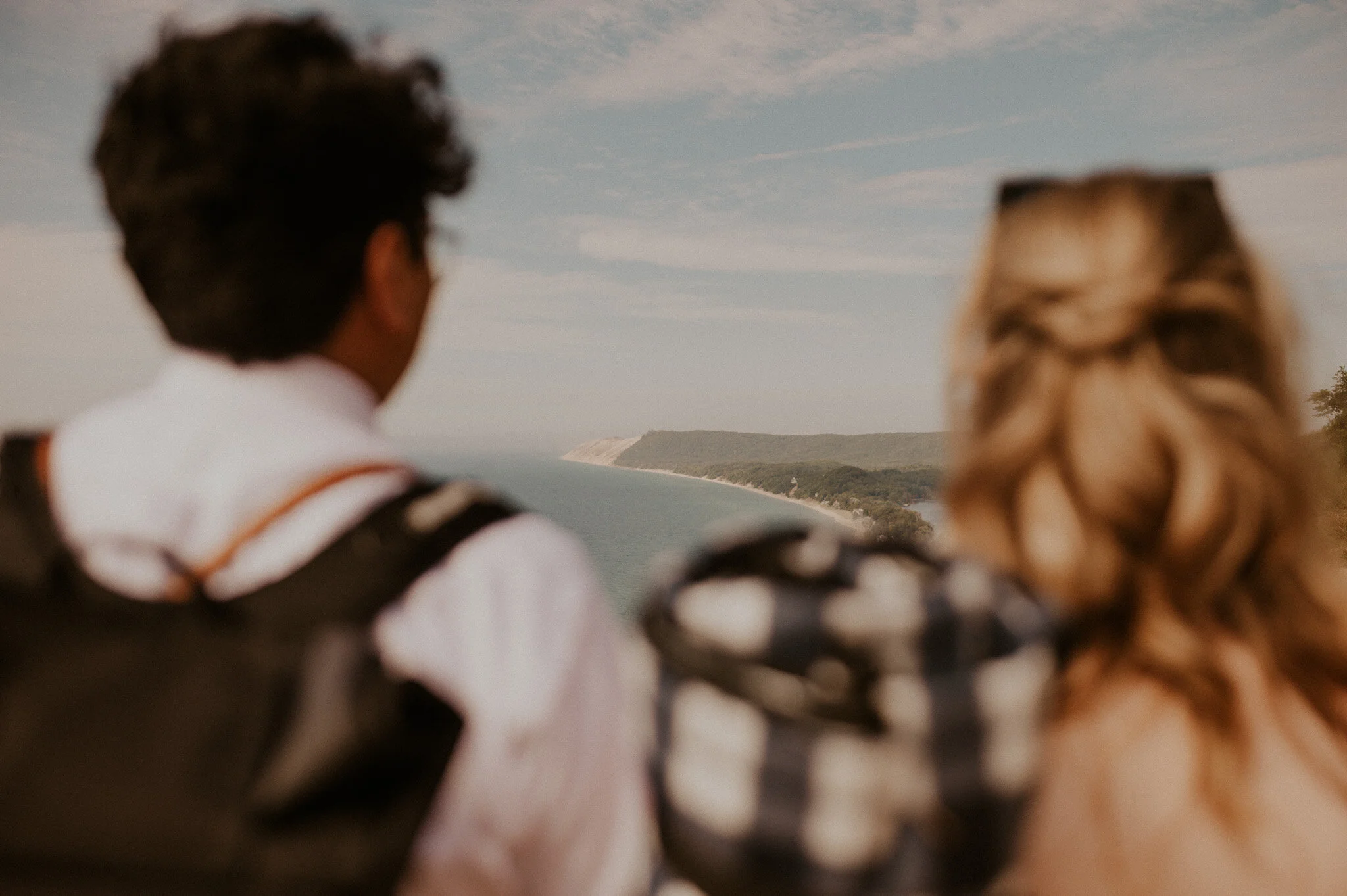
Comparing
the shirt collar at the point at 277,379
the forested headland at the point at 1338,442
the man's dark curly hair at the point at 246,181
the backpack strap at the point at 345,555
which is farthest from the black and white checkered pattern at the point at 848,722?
the forested headland at the point at 1338,442

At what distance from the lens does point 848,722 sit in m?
1.52

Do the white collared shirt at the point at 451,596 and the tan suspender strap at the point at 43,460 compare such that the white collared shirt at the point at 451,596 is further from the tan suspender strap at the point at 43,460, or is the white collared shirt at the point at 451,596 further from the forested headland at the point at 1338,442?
the forested headland at the point at 1338,442

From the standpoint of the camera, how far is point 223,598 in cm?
163

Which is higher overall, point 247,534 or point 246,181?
point 246,181

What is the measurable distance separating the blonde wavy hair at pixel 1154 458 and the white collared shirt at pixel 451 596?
1.02 meters

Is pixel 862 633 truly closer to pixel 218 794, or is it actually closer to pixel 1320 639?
pixel 218 794

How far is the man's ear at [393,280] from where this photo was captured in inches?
76.4

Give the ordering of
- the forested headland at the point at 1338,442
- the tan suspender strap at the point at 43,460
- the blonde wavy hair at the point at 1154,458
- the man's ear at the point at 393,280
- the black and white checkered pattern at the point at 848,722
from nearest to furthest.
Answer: the black and white checkered pattern at the point at 848,722
the tan suspender strap at the point at 43,460
the man's ear at the point at 393,280
the blonde wavy hair at the point at 1154,458
the forested headland at the point at 1338,442

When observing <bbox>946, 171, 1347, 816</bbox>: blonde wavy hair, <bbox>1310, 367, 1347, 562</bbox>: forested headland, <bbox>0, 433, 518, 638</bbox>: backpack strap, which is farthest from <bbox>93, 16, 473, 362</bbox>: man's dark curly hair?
<bbox>1310, 367, 1347, 562</bbox>: forested headland

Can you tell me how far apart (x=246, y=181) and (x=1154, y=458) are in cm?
203

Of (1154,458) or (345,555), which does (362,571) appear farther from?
(1154,458)

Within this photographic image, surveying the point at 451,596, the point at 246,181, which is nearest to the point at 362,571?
the point at 451,596

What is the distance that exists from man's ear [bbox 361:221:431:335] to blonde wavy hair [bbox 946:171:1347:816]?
4.46 ft

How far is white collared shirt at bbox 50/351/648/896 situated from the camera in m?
1.62
